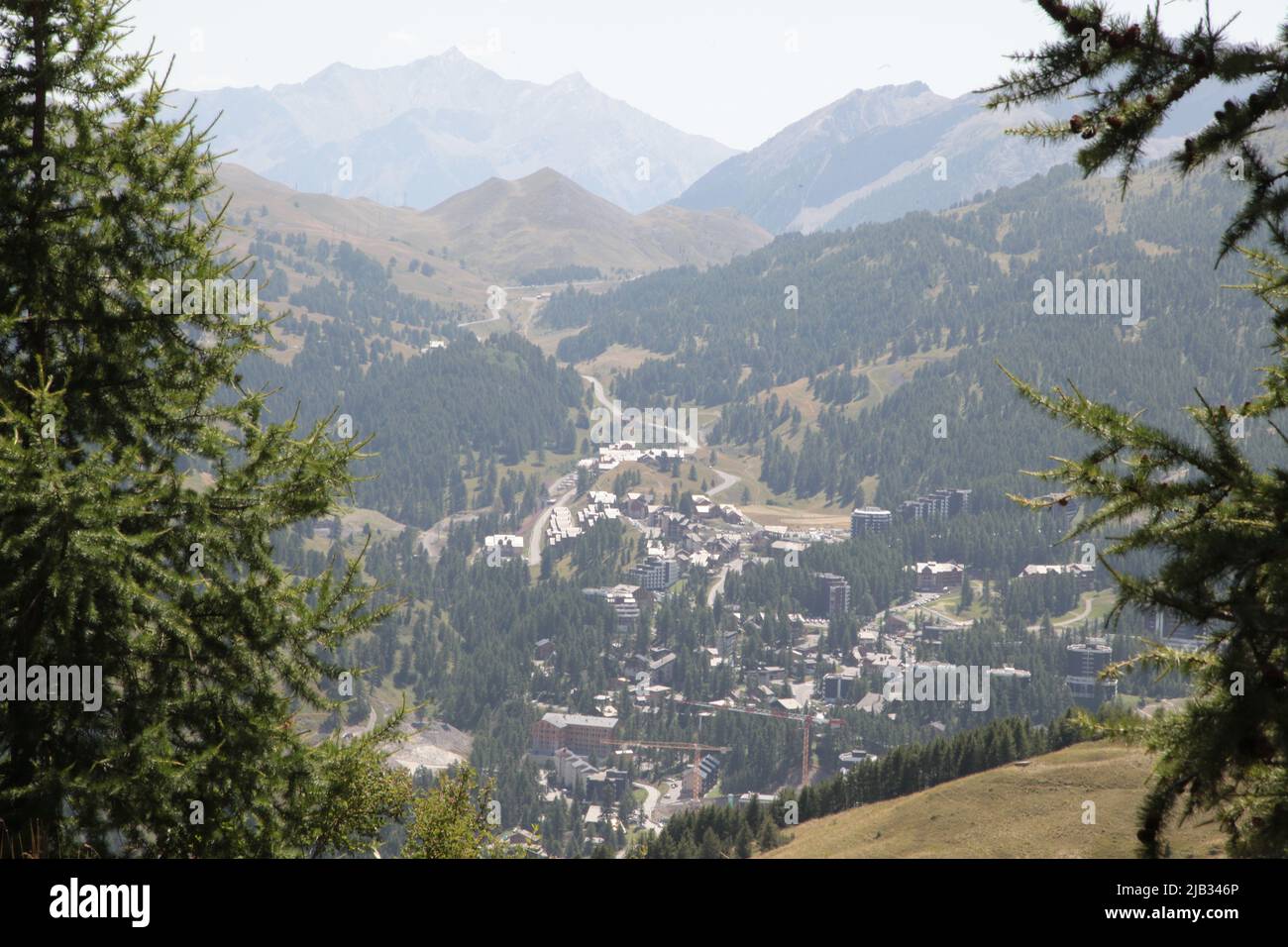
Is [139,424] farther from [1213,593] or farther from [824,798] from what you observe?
[824,798]

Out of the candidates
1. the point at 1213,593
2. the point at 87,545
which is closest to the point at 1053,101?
the point at 1213,593

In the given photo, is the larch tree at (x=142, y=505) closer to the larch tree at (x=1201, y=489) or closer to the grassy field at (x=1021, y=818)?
the larch tree at (x=1201, y=489)

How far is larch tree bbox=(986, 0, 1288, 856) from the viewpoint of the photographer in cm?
1059

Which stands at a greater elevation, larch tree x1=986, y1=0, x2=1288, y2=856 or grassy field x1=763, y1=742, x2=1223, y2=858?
larch tree x1=986, y1=0, x2=1288, y2=856

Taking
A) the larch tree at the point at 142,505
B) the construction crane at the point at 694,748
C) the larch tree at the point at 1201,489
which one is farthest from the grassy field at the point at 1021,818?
the construction crane at the point at 694,748

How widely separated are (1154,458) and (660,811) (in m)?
167

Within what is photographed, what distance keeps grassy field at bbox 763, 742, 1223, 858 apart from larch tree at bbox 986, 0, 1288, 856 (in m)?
35.6

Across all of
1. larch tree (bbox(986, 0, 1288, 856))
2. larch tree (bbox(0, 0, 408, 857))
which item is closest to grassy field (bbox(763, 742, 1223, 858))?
larch tree (bbox(986, 0, 1288, 856))

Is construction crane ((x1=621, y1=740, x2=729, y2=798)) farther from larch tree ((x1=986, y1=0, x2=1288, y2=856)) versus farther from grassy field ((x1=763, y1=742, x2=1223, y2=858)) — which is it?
larch tree ((x1=986, y1=0, x2=1288, y2=856))

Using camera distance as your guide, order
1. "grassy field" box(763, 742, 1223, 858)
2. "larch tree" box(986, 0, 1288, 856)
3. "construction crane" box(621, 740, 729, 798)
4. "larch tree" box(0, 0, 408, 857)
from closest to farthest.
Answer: "larch tree" box(986, 0, 1288, 856) → "larch tree" box(0, 0, 408, 857) → "grassy field" box(763, 742, 1223, 858) → "construction crane" box(621, 740, 729, 798)

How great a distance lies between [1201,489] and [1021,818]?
5081 centimetres

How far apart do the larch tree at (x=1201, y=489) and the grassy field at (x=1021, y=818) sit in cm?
3563

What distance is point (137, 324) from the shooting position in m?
16.3
